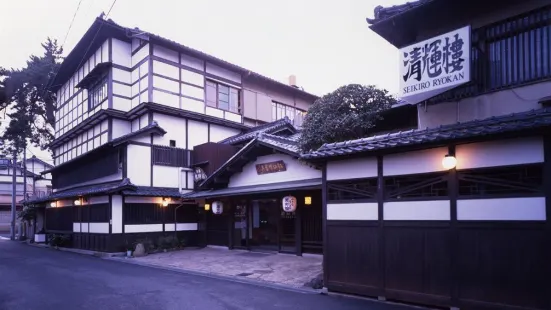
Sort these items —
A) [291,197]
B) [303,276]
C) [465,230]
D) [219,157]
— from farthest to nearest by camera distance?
[219,157] → [291,197] → [303,276] → [465,230]

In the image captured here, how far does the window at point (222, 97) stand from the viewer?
2614 cm

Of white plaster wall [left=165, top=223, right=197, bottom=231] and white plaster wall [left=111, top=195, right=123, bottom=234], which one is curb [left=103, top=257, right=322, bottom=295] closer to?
white plaster wall [left=111, top=195, right=123, bottom=234]

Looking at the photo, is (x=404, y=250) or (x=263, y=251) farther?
(x=263, y=251)

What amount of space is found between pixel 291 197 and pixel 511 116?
33.6 feet

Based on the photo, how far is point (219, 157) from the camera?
2267 cm

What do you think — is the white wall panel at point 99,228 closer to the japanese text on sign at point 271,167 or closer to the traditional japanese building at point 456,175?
the japanese text on sign at point 271,167

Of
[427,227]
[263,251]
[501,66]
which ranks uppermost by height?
[501,66]

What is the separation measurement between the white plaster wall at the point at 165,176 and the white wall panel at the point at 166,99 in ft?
13.6

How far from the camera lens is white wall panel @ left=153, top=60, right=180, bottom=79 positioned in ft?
75.6

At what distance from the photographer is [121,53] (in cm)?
2467

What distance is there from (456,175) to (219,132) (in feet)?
65.7

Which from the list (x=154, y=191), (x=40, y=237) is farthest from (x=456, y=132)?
(x=40, y=237)

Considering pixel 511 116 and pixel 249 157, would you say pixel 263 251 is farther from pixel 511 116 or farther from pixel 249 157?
pixel 511 116

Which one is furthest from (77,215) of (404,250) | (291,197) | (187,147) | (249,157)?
(404,250)
